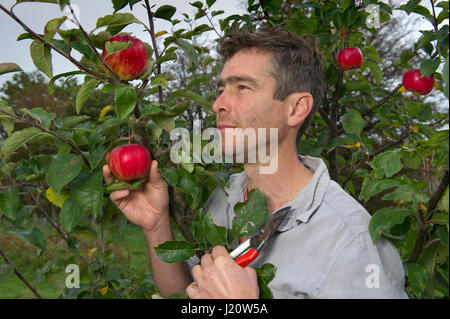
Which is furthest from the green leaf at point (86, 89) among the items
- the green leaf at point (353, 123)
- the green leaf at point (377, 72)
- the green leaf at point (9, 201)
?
the green leaf at point (377, 72)

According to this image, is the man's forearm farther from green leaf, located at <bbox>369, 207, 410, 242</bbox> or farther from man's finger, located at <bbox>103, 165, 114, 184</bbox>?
green leaf, located at <bbox>369, 207, 410, 242</bbox>

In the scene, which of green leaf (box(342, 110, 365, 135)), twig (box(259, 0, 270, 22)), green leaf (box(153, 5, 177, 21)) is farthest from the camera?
twig (box(259, 0, 270, 22))

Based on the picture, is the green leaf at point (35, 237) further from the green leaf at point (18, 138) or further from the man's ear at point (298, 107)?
the man's ear at point (298, 107)

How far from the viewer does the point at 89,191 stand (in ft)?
3.44

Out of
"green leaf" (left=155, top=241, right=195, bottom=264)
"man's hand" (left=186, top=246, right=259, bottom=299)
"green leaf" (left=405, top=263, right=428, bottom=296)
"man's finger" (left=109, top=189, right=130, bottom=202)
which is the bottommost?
"green leaf" (left=405, top=263, right=428, bottom=296)

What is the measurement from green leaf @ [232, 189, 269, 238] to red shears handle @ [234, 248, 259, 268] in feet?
0.15

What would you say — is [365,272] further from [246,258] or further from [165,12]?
[165,12]

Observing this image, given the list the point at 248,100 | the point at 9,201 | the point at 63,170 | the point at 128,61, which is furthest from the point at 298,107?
the point at 9,201

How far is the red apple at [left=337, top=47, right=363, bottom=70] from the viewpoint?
68.5 inches

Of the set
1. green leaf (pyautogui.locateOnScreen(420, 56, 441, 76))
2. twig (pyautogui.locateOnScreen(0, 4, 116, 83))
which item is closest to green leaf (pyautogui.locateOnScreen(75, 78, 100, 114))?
twig (pyautogui.locateOnScreen(0, 4, 116, 83))

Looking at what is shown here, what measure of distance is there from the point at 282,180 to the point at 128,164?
60 centimetres

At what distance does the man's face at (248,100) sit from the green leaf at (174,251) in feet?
1.33
